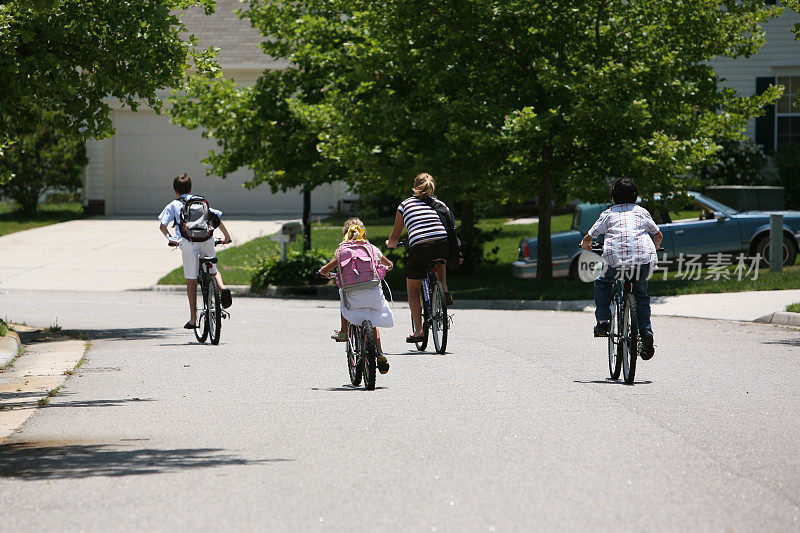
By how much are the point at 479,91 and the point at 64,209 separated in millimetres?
20909

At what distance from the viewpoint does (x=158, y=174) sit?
37.3 metres

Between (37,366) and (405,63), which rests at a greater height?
(405,63)

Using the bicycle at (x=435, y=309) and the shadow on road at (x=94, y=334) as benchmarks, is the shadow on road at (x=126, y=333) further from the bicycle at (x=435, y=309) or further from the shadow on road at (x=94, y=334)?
the bicycle at (x=435, y=309)

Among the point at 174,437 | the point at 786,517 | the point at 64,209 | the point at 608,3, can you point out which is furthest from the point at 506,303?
the point at 64,209

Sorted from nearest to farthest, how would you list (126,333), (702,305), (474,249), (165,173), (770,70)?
(126,333)
(702,305)
(474,249)
(770,70)
(165,173)

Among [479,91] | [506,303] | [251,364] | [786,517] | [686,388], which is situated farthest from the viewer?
[479,91]

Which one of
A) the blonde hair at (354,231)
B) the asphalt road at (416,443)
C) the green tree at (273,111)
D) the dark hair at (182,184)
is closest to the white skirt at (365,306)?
the blonde hair at (354,231)

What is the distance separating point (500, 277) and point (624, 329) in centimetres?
1461

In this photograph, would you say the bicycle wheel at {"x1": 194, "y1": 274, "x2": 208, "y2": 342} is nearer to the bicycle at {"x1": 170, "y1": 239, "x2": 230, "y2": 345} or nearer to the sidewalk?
the bicycle at {"x1": 170, "y1": 239, "x2": 230, "y2": 345}

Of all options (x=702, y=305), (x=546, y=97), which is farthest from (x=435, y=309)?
(x=546, y=97)

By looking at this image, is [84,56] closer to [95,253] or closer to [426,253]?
[426,253]

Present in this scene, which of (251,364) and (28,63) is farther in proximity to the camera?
(28,63)

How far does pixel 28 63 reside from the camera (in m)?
12.3

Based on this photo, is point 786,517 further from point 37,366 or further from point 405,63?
point 405,63
